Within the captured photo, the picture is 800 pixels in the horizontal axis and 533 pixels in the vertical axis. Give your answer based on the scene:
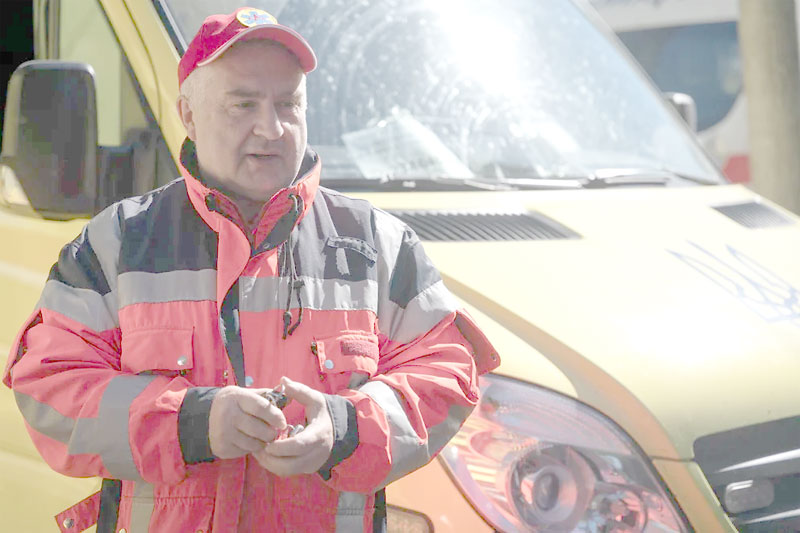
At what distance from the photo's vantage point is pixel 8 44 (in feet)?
16.5

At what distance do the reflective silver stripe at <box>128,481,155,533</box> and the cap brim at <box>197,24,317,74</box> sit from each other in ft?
2.23

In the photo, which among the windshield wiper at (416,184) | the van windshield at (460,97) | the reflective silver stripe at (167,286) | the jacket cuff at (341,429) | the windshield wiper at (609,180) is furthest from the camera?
the windshield wiper at (609,180)

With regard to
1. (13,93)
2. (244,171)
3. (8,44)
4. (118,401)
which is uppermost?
(8,44)

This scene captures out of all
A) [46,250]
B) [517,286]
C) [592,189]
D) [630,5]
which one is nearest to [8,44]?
[46,250]

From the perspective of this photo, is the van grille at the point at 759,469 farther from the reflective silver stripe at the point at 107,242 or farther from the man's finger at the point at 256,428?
the reflective silver stripe at the point at 107,242

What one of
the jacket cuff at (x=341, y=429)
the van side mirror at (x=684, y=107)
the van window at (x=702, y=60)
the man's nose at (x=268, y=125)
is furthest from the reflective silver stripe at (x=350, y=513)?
the van window at (x=702, y=60)

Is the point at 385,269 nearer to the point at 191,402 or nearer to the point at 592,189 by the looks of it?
the point at 191,402

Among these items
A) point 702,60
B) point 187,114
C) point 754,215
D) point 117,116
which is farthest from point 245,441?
point 702,60

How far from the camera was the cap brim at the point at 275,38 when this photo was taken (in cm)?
196

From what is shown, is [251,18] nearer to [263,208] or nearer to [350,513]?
[263,208]

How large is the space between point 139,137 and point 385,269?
1116mm

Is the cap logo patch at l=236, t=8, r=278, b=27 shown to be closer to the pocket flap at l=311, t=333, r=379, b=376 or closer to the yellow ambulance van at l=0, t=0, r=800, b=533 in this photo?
the pocket flap at l=311, t=333, r=379, b=376

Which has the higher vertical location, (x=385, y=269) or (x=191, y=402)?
(x=385, y=269)

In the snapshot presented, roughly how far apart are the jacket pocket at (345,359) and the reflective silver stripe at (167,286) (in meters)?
0.19
